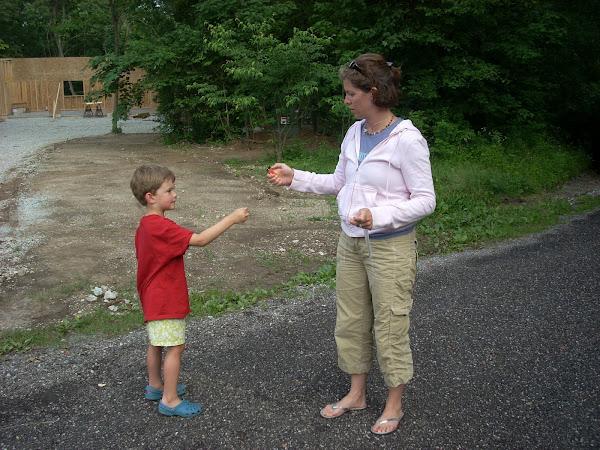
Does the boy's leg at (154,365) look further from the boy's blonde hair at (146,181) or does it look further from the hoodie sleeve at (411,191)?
the hoodie sleeve at (411,191)

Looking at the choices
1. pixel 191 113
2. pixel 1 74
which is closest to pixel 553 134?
pixel 191 113

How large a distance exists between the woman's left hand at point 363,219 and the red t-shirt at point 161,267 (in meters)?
0.90

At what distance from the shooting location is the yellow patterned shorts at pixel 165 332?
3.18 metres

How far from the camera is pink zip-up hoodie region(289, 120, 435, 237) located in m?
2.85

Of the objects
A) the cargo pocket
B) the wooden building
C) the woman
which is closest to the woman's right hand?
the woman

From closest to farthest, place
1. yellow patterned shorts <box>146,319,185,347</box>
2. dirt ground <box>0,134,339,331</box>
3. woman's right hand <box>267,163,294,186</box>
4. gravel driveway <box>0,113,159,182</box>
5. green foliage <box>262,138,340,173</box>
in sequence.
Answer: yellow patterned shorts <box>146,319,185,347</box>
woman's right hand <box>267,163,294,186</box>
dirt ground <box>0,134,339,331</box>
green foliage <box>262,138,340,173</box>
gravel driveway <box>0,113,159,182</box>

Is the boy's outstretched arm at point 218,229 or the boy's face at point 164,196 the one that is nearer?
the boy's outstretched arm at point 218,229

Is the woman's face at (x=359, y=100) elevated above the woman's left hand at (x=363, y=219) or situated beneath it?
elevated above

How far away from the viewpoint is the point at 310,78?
13.4 meters

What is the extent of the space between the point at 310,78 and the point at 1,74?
761 inches

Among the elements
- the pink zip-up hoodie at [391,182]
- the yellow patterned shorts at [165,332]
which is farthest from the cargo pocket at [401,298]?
the yellow patterned shorts at [165,332]

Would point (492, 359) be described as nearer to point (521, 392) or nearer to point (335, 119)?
point (521, 392)

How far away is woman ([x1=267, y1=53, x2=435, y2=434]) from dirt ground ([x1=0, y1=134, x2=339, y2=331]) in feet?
8.35

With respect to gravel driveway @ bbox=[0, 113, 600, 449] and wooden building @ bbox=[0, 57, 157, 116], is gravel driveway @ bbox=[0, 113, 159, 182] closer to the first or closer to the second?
wooden building @ bbox=[0, 57, 157, 116]
